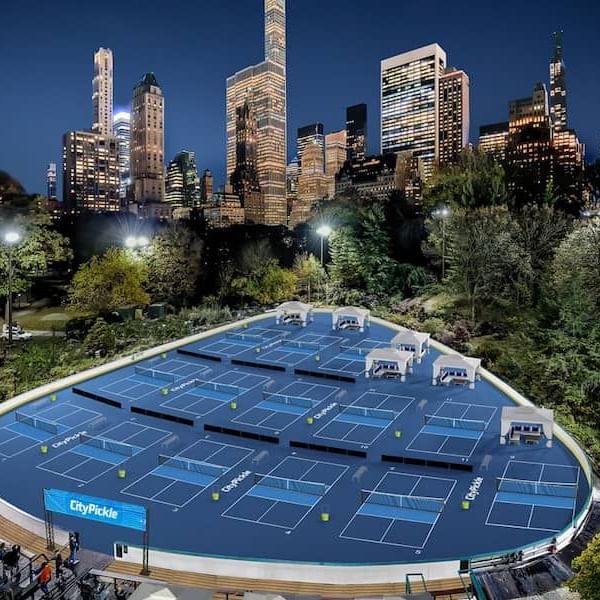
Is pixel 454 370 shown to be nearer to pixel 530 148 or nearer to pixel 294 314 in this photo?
pixel 294 314

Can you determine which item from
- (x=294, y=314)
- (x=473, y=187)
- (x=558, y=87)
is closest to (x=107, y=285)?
(x=294, y=314)

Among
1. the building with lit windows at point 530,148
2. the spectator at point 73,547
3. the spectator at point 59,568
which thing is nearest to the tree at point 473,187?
the building with lit windows at point 530,148

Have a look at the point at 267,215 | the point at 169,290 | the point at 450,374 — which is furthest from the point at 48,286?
the point at 267,215

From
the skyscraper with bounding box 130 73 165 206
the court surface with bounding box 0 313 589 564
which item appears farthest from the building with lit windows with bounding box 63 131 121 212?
the court surface with bounding box 0 313 589 564

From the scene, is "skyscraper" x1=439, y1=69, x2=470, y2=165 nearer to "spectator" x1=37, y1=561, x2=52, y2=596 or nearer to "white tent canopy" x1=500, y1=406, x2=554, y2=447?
"white tent canopy" x1=500, y1=406, x2=554, y2=447

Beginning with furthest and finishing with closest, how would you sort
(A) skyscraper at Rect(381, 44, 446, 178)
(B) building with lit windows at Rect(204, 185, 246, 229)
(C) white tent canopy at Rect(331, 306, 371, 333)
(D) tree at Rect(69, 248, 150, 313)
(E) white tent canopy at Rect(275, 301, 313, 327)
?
1. (A) skyscraper at Rect(381, 44, 446, 178)
2. (B) building with lit windows at Rect(204, 185, 246, 229)
3. (E) white tent canopy at Rect(275, 301, 313, 327)
4. (D) tree at Rect(69, 248, 150, 313)
5. (C) white tent canopy at Rect(331, 306, 371, 333)

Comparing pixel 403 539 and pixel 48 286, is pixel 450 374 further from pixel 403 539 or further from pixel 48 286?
pixel 48 286

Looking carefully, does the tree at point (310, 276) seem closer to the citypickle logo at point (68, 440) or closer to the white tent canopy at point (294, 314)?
the white tent canopy at point (294, 314)
